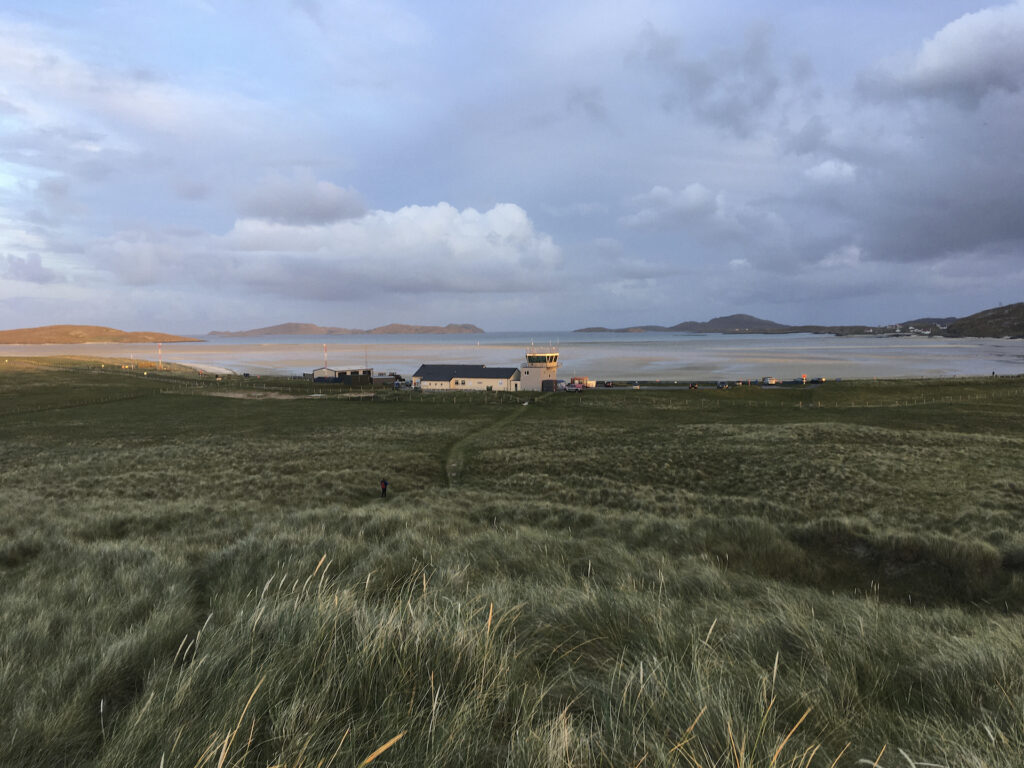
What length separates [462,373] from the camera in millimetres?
73812

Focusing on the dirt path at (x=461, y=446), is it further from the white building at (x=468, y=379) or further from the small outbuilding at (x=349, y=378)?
the small outbuilding at (x=349, y=378)

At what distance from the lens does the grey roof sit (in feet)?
240

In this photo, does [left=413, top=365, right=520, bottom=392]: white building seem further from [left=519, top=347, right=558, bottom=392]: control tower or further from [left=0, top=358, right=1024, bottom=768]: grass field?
[left=0, top=358, right=1024, bottom=768]: grass field

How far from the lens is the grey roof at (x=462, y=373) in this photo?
73125 millimetres

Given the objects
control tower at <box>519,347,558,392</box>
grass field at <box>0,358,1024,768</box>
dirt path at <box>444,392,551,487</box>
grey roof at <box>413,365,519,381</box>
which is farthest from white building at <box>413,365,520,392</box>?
grass field at <box>0,358,1024,768</box>

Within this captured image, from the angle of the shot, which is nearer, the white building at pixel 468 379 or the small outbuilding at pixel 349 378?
the white building at pixel 468 379

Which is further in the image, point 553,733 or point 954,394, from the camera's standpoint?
point 954,394

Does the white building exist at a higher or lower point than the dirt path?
higher

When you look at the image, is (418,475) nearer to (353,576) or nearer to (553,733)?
(353,576)

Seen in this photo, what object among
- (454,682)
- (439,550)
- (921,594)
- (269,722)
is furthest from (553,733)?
(921,594)

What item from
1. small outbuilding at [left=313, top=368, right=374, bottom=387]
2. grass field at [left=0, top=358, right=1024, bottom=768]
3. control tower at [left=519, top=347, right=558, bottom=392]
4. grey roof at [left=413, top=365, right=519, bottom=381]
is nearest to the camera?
grass field at [left=0, top=358, right=1024, bottom=768]

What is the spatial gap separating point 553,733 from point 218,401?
213 ft

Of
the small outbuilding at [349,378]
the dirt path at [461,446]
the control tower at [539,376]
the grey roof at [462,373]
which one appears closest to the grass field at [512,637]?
the dirt path at [461,446]

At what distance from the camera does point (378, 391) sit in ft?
234
